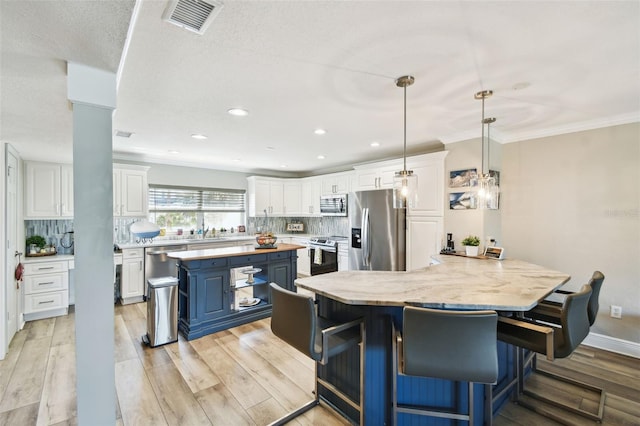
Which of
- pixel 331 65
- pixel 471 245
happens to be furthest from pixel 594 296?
pixel 331 65

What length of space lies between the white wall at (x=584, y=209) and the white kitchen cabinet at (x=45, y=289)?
6.09 meters

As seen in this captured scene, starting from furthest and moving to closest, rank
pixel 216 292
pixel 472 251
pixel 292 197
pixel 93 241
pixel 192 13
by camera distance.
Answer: pixel 292 197 → pixel 216 292 → pixel 472 251 → pixel 93 241 → pixel 192 13

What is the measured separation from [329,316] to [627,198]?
3.32 metres

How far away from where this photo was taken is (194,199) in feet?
18.8

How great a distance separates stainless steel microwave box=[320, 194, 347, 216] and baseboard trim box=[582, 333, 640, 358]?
3721 mm

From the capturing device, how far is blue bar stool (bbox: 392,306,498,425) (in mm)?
1402

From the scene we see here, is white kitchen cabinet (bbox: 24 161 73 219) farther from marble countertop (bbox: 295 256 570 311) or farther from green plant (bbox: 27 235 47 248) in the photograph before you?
marble countertop (bbox: 295 256 570 311)

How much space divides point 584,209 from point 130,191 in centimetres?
628

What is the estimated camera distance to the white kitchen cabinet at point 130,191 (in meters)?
4.62

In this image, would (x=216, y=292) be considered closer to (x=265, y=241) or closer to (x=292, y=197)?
(x=265, y=241)

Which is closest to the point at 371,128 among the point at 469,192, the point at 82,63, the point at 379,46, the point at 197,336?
the point at 469,192

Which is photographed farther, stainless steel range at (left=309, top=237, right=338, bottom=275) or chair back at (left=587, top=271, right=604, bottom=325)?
stainless steel range at (left=309, top=237, right=338, bottom=275)

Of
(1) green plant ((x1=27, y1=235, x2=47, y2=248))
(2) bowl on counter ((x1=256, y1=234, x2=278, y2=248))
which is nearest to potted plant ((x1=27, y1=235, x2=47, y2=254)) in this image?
(1) green plant ((x1=27, y1=235, x2=47, y2=248))

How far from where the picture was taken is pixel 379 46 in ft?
5.50
